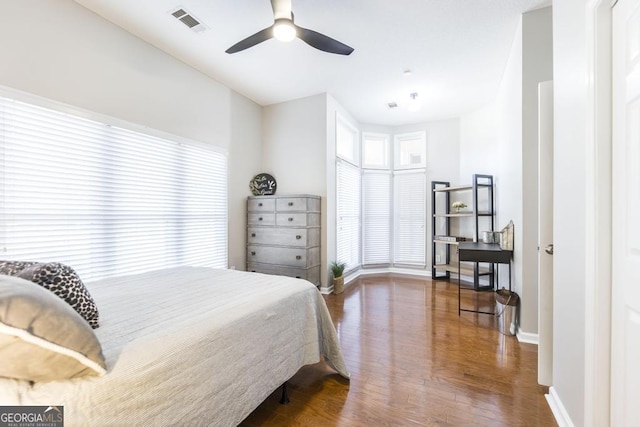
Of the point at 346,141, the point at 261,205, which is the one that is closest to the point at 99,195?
the point at 261,205

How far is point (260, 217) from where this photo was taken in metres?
3.88

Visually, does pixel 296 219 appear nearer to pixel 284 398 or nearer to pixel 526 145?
pixel 284 398

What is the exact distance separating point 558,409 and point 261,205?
3.42 meters

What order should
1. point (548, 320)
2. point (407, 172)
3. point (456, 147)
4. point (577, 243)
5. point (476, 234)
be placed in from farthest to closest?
1. point (407, 172)
2. point (456, 147)
3. point (476, 234)
4. point (548, 320)
5. point (577, 243)

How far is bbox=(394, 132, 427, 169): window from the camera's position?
5.13 m

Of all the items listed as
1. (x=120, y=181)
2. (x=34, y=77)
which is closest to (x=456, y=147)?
(x=120, y=181)

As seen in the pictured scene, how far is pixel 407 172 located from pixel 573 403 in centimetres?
424

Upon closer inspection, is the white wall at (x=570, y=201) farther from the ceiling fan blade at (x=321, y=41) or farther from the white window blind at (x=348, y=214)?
the white window blind at (x=348, y=214)

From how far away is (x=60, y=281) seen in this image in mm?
1104

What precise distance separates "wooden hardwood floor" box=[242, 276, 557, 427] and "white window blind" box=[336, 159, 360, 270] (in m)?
1.53

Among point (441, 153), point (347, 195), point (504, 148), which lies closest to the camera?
point (504, 148)

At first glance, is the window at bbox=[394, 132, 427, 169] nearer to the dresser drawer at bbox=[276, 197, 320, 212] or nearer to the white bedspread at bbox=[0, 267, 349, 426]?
the dresser drawer at bbox=[276, 197, 320, 212]

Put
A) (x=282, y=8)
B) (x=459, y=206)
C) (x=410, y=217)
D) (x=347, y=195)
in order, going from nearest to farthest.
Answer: (x=282, y=8)
(x=459, y=206)
(x=347, y=195)
(x=410, y=217)

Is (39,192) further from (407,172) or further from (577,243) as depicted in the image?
(407,172)
